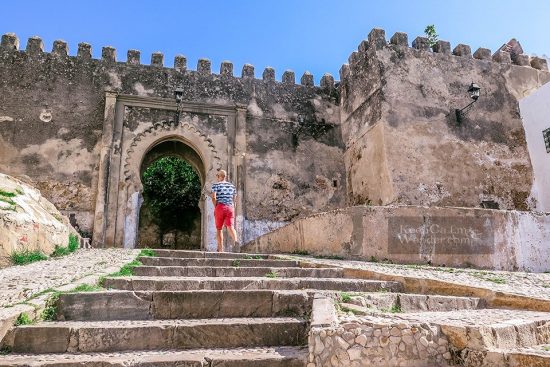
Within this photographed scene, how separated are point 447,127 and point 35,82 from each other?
10.5 meters

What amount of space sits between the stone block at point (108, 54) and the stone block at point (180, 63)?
1642 mm

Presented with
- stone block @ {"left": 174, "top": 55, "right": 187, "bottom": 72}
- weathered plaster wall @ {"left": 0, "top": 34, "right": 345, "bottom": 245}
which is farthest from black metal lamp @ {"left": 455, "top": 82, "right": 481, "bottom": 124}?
stone block @ {"left": 174, "top": 55, "right": 187, "bottom": 72}

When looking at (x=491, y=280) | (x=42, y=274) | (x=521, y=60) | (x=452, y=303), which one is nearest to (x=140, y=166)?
(x=42, y=274)

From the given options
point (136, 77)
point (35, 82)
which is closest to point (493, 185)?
point (136, 77)

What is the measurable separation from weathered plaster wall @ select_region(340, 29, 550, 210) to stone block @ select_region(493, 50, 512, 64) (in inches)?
1.4

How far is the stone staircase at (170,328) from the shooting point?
2.48 meters

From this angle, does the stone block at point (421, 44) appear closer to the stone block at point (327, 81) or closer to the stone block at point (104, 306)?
the stone block at point (327, 81)

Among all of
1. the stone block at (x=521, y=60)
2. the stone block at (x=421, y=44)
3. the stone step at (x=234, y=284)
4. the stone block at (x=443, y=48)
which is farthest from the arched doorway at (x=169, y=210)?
the stone step at (x=234, y=284)

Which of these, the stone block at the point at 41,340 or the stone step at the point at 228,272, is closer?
the stone block at the point at 41,340

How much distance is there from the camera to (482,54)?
1206cm

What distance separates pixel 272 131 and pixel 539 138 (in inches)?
276

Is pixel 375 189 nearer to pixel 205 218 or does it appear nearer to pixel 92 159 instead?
pixel 205 218

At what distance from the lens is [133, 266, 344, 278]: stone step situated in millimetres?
4641

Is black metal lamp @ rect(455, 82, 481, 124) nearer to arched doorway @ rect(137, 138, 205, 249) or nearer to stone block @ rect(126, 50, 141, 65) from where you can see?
stone block @ rect(126, 50, 141, 65)
